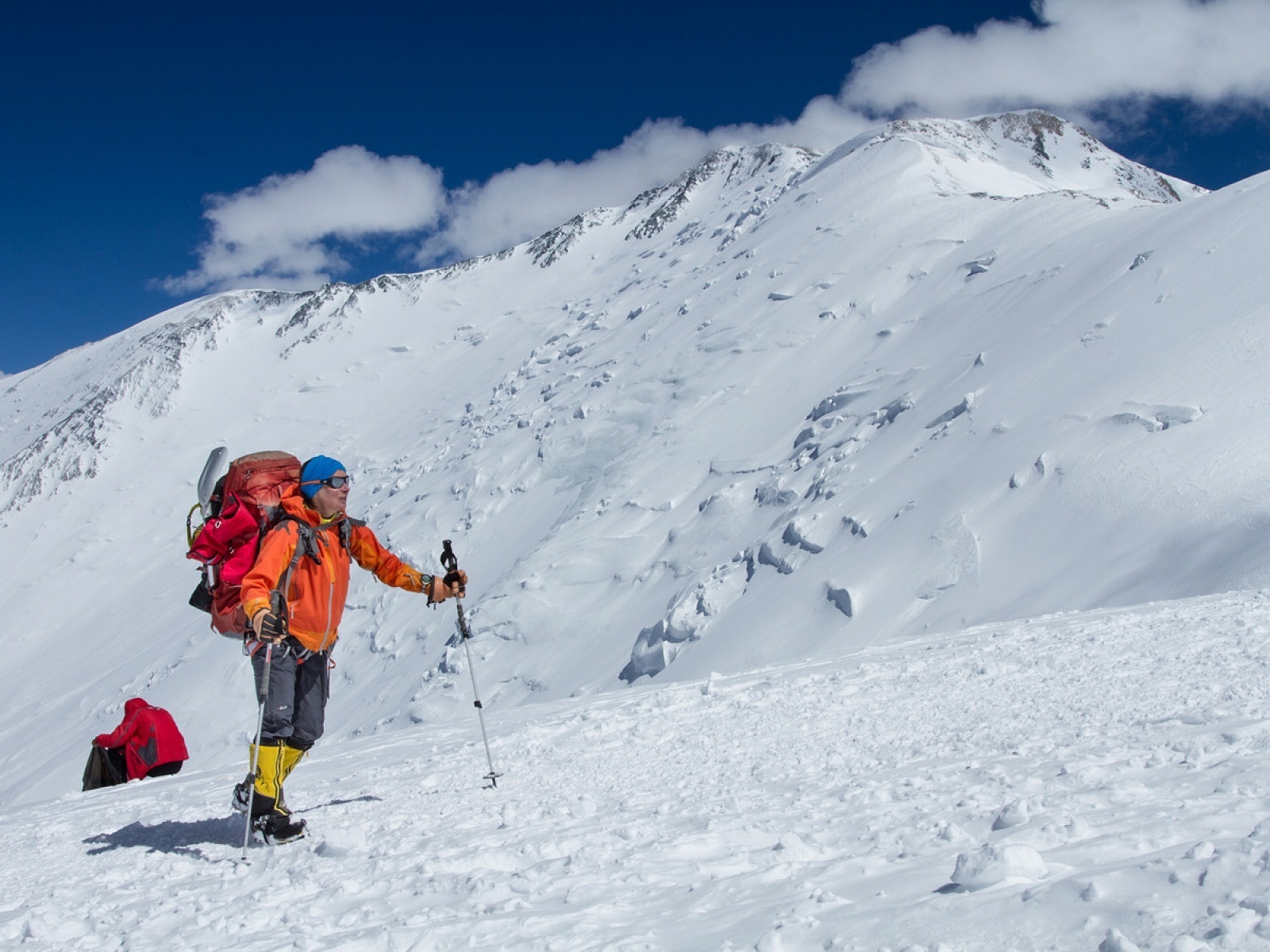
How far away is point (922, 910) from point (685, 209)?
159 feet

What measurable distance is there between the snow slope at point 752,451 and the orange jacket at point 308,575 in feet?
20.9

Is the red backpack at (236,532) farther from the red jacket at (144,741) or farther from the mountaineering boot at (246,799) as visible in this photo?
the red jacket at (144,741)

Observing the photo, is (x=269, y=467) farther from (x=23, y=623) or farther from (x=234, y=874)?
(x=23, y=623)

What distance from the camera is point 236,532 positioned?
443 centimetres

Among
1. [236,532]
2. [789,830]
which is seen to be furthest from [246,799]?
[789,830]

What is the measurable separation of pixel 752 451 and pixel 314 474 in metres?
15.0

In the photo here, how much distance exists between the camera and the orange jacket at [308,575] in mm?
4188

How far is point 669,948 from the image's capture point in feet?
7.90

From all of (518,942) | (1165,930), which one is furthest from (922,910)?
(518,942)

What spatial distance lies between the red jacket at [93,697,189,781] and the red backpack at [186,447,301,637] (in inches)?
189

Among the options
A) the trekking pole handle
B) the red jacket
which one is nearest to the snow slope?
the red jacket

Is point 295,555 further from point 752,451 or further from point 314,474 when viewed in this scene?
point 752,451

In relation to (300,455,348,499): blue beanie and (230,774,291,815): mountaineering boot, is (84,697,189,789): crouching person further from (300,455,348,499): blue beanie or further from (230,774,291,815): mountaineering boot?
(300,455,348,499): blue beanie

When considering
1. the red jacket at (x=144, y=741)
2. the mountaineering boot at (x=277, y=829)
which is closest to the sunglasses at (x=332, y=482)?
the mountaineering boot at (x=277, y=829)
